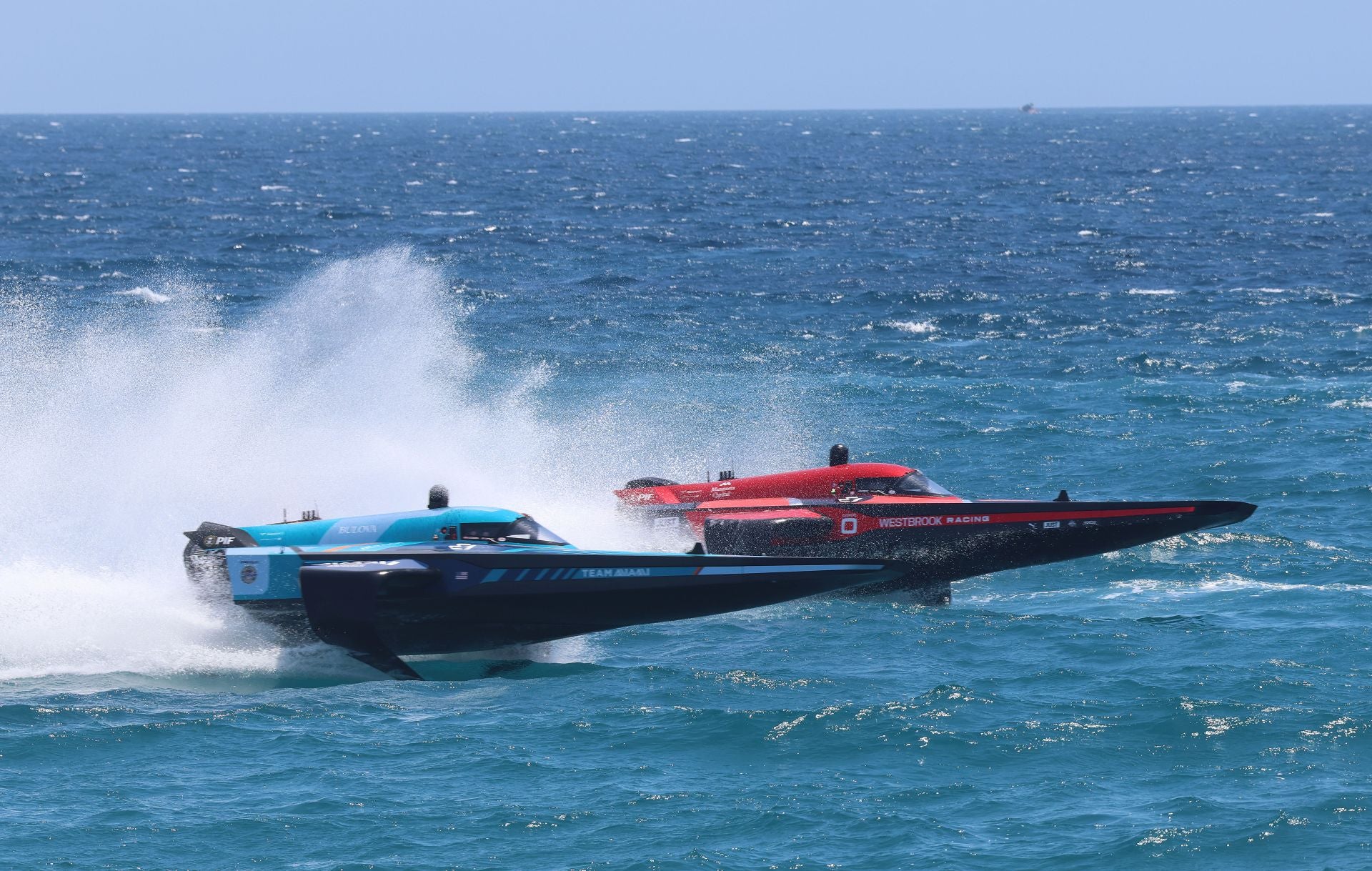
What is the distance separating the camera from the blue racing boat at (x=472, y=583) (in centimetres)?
2184

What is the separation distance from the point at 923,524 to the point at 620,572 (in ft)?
22.2

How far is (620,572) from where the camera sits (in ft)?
72.4

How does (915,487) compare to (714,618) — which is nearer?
(714,618)

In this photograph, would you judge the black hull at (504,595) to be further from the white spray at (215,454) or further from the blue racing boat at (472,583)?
the white spray at (215,454)

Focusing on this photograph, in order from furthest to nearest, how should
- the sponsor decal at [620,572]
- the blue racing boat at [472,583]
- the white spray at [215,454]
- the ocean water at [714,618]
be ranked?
1. the white spray at [215,454]
2. the sponsor decal at [620,572]
3. the blue racing boat at [472,583]
4. the ocean water at [714,618]

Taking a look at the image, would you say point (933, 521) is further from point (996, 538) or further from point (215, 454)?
point (215, 454)

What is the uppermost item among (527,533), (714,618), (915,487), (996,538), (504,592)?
(527,533)

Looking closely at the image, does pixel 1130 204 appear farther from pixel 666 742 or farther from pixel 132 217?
pixel 666 742

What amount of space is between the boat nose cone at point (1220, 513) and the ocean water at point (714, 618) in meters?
1.16

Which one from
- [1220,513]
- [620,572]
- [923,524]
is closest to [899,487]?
[923,524]

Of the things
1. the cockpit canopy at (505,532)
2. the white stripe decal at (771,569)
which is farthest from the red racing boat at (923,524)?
the cockpit canopy at (505,532)

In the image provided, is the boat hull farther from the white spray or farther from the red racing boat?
the red racing boat

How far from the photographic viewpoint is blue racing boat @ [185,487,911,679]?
21844 mm

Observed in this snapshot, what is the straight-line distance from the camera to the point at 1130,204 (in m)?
101
